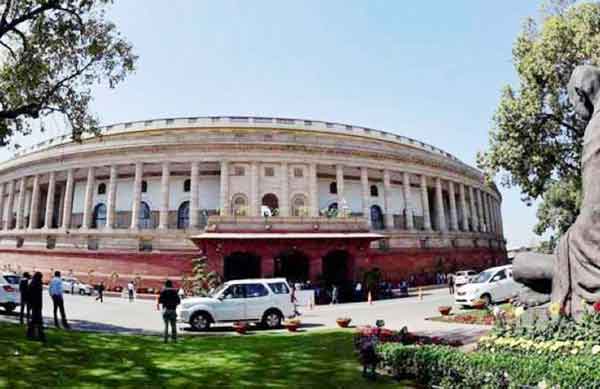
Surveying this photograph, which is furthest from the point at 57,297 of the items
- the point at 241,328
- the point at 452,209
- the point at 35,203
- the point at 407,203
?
the point at 452,209

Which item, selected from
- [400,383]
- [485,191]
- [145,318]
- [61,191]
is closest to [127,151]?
[61,191]

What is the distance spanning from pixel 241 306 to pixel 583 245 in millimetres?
13394

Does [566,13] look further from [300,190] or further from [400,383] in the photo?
[300,190]

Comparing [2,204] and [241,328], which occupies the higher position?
Result: [2,204]

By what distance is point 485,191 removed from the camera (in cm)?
6388

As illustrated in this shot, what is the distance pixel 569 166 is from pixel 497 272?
6920mm

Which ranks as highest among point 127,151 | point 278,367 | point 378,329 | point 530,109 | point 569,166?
point 127,151

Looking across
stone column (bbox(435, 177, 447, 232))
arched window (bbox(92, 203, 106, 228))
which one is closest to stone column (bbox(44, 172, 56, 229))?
arched window (bbox(92, 203, 106, 228))

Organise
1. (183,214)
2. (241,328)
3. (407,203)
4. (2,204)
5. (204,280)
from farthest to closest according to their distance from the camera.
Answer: (2,204)
(407,203)
(183,214)
(204,280)
(241,328)

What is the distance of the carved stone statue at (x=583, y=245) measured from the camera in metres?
7.25

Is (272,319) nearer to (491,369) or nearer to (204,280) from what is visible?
(204,280)

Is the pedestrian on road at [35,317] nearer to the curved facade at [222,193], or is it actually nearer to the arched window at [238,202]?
the curved facade at [222,193]

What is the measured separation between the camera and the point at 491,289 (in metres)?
21.9

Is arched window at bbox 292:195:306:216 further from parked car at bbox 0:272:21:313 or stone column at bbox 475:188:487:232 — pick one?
stone column at bbox 475:188:487:232
